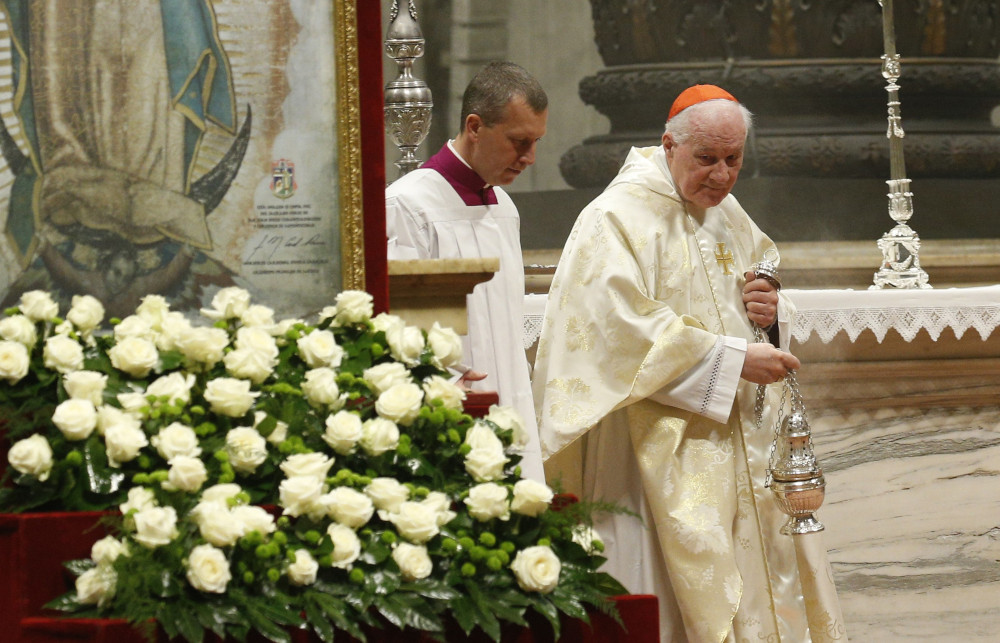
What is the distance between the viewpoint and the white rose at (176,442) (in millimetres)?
2412

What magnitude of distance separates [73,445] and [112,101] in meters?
0.85

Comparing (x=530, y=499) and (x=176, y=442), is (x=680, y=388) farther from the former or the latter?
(x=176, y=442)

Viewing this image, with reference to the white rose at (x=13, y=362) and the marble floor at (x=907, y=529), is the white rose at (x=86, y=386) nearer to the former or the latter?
the white rose at (x=13, y=362)

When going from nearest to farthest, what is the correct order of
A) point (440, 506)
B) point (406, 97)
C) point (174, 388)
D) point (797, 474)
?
1. point (440, 506)
2. point (174, 388)
3. point (797, 474)
4. point (406, 97)

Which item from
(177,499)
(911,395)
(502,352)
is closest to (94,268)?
(177,499)

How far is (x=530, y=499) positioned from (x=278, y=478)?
426mm

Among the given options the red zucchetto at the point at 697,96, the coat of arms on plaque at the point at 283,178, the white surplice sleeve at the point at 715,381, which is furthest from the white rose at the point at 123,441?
the red zucchetto at the point at 697,96

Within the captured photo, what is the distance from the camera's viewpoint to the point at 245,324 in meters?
2.80

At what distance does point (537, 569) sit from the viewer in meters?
2.35

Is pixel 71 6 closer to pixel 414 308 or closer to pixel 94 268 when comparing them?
pixel 94 268

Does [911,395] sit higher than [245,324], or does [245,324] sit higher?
[245,324]

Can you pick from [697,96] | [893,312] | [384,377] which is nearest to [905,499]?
[893,312]

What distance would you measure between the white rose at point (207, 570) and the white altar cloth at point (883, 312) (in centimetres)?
281

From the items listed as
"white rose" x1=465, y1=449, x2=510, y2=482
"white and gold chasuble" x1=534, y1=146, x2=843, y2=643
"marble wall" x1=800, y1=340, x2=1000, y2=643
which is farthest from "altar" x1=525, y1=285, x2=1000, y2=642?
"white rose" x1=465, y1=449, x2=510, y2=482
